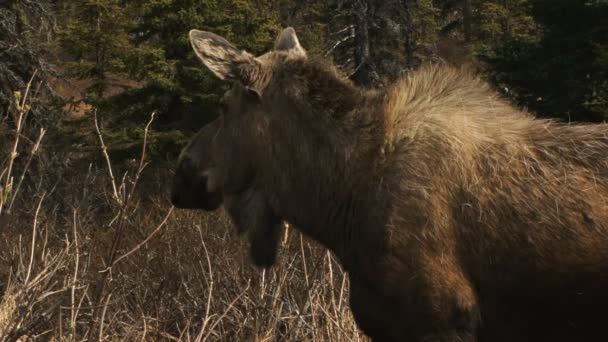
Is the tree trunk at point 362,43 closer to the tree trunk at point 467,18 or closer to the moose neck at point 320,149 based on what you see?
the moose neck at point 320,149

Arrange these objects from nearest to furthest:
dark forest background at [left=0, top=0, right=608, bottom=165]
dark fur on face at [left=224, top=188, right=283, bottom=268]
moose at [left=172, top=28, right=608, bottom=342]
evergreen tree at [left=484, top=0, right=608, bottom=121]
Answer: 1. moose at [left=172, top=28, right=608, bottom=342]
2. dark fur on face at [left=224, top=188, right=283, bottom=268]
3. evergreen tree at [left=484, top=0, right=608, bottom=121]
4. dark forest background at [left=0, top=0, right=608, bottom=165]

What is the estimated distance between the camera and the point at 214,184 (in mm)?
5891

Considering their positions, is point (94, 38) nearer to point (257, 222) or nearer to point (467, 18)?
point (467, 18)

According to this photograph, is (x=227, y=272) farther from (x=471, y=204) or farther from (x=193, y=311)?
(x=471, y=204)

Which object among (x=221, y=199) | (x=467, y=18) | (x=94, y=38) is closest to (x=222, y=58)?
(x=221, y=199)

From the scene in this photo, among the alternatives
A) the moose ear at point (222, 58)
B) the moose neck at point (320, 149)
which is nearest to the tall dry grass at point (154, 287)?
the moose neck at point (320, 149)

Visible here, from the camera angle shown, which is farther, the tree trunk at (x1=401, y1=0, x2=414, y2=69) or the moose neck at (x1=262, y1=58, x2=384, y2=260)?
the tree trunk at (x1=401, y1=0, x2=414, y2=69)

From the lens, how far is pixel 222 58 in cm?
550

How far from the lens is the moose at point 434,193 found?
15.6ft

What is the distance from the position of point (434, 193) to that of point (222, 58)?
1.55m

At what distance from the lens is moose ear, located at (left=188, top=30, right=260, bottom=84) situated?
5473mm

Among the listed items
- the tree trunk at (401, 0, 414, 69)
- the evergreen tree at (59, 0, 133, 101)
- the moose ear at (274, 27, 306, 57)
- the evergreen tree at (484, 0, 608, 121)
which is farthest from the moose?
the evergreen tree at (59, 0, 133, 101)

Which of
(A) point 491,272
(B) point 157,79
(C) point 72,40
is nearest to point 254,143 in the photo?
(A) point 491,272

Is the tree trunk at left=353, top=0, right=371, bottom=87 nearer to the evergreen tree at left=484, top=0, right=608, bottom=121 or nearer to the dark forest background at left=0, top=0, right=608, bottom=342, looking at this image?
the dark forest background at left=0, top=0, right=608, bottom=342
